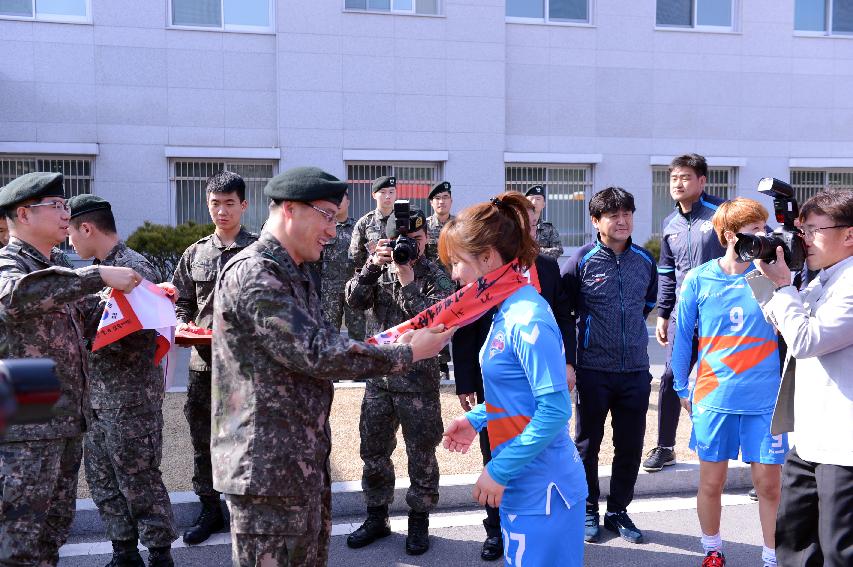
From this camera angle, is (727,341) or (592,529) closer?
(727,341)

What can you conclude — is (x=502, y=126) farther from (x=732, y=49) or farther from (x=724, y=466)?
(x=724, y=466)

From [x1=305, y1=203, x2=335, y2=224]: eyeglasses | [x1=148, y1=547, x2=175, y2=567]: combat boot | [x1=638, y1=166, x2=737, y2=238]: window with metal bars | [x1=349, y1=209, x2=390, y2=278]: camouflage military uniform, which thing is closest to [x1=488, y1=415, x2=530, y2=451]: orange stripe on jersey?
[x1=305, y1=203, x2=335, y2=224]: eyeglasses

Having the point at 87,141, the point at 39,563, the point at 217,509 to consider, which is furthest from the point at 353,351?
the point at 87,141

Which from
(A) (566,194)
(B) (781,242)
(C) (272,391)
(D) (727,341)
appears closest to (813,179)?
(A) (566,194)

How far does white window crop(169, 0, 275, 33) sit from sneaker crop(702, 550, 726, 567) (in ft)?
43.6

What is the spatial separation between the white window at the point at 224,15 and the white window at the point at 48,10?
1576 millimetres

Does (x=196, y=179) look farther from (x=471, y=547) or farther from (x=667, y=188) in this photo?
(x=471, y=547)

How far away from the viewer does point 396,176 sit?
15992 millimetres

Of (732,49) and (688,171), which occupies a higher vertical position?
(732,49)

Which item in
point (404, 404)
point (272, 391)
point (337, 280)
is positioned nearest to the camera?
point (272, 391)

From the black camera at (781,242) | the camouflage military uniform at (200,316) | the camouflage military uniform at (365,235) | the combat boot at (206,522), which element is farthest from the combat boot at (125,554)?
the black camera at (781,242)

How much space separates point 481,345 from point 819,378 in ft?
6.58

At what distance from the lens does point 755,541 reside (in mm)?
5074

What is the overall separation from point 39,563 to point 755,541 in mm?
4268
